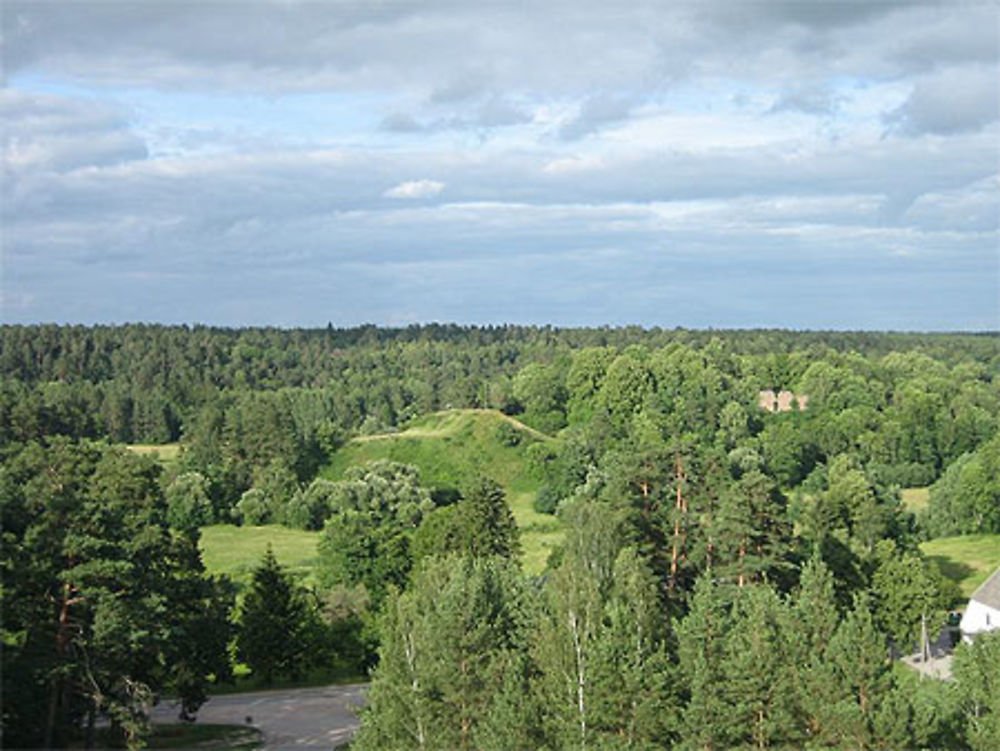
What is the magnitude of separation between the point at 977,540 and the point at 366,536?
4508cm

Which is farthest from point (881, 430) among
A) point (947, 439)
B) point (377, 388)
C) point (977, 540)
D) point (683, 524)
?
point (683, 524)

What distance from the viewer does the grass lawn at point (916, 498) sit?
91938 mm

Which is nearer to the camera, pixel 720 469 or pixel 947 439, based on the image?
pixel 720 469

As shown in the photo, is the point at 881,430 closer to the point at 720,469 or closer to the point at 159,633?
the point at 720,469

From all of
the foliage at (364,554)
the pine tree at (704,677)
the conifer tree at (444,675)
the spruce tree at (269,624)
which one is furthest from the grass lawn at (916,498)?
the conifer tree at (444,675)

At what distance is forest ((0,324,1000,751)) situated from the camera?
84.2 feet

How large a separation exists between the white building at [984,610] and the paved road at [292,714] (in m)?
26.5

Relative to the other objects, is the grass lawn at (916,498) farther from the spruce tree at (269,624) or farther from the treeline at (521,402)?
the spruce tree at (269,624)

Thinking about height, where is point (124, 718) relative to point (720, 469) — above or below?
below

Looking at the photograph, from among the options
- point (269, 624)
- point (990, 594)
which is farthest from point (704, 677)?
point (990, 594)

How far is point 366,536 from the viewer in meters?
57.1

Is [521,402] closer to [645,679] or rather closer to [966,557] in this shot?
[966,557]

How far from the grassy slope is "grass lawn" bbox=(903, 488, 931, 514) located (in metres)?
29.5

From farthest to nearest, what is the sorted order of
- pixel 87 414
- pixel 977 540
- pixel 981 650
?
pixel 87 414 → pixel 977 540 → pixel 981 650
